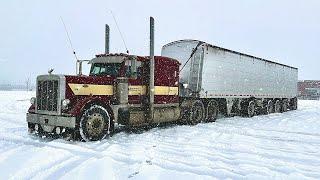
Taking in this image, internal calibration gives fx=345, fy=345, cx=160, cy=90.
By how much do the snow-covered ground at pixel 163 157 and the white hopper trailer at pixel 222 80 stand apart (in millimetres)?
4557

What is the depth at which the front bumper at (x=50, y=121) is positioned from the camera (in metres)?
9.91

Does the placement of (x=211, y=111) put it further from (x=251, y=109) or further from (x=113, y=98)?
(x=113, y=98)

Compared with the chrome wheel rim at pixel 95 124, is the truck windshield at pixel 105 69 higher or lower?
higher

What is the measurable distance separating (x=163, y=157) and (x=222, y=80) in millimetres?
10454

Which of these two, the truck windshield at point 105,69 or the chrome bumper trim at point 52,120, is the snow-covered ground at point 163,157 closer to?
the chrome bumper trim at point 52,120

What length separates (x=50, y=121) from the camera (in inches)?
407

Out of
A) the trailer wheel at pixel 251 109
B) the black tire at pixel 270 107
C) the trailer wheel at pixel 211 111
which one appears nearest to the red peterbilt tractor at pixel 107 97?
the trailer wheel at pixel 211 111

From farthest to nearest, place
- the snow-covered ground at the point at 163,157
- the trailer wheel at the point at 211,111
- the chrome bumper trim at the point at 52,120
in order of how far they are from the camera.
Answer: the trailer wheel at the point at 211,111
the chrome bumper trim at the point at 52,120
the snow-covered ground at the point at 163,157

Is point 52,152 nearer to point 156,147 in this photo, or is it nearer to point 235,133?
point 156,147

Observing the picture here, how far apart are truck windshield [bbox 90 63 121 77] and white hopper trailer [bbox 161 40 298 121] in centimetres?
447

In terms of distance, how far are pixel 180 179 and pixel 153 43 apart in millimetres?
7475

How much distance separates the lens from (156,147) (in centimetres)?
940

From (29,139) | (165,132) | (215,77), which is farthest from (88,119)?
(215,77)

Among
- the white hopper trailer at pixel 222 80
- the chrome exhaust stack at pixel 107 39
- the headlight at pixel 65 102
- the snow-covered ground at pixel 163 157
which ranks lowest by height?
the snow-covered ground at pixel 163 157
